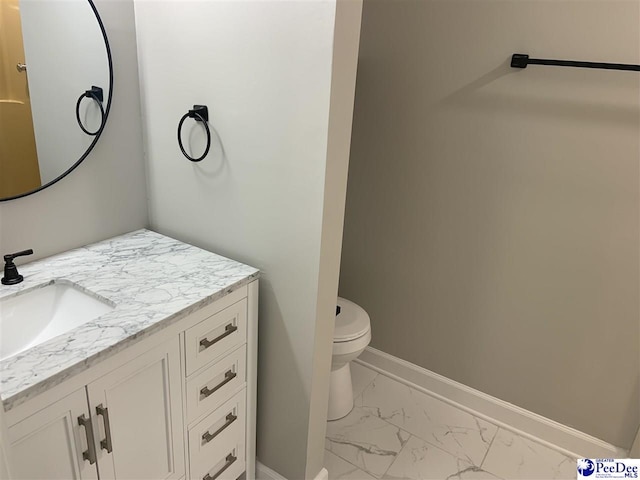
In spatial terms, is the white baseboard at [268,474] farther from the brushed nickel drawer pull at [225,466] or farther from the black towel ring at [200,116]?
the black towel ring at [200,116]

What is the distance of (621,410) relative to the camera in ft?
6.37

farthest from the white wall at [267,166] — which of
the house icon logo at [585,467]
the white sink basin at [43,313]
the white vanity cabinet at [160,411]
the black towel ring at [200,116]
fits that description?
the house icon logo at [585,467]

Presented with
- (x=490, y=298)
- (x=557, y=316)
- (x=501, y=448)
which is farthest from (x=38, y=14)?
(x=501, y=448)

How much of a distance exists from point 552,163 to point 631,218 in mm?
334

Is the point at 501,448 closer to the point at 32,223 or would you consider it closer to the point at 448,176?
the point at 448,176

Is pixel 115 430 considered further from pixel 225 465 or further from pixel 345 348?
pixel 345 348

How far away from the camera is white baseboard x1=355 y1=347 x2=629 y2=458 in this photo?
2.05 metres

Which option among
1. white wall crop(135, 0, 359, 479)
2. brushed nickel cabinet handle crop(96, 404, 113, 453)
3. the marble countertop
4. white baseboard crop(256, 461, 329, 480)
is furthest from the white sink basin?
white baseboard crop(256, 461, 329, 480)

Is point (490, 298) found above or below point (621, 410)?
above

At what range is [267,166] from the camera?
57.3 inches

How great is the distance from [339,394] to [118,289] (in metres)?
1.19

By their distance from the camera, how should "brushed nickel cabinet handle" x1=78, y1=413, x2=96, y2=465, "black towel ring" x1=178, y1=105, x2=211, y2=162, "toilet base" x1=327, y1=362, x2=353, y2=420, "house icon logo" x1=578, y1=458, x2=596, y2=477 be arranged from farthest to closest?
"toilet base" x1=327, y1=362, x2=353, y2=420
"house icon logo" x1=578, y1=458, x2=596, y2=477
"black towel ring" x1=178, y1=105, x2=211, y2=162
"brushed nickel cabinet handle" x1=78, y1=413, x2=96, y2=465

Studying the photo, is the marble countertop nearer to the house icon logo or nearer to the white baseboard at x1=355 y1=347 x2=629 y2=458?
the white baseboard at x1=355 y1=347 x2=629 y2=458

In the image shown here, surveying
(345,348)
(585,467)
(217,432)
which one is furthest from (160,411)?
(585,467)
